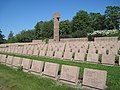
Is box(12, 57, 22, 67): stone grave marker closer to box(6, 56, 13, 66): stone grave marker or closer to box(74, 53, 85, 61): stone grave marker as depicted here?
box(6, 56, 13, 66): stone grave marker

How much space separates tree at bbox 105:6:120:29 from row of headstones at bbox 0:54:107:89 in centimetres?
5231

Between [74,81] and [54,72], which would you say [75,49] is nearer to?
[54,72]

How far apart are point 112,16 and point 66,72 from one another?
5564 cm

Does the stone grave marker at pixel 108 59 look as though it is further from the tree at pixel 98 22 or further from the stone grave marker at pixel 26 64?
the tree at pixel 98 22

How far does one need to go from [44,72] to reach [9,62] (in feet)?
14.5

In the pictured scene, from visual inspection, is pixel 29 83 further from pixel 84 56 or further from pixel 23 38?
pixel 23 38

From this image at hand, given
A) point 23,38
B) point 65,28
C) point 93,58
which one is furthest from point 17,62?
point 23,38

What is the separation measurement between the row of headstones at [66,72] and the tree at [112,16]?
52.3 metres

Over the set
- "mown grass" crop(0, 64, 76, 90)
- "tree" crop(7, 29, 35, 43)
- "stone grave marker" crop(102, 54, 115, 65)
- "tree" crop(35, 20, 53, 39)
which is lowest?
"mown grass" crop(0, 64, 76, 90)

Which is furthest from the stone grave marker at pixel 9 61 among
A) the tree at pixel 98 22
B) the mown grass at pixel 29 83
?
the tree at pixel 98 22

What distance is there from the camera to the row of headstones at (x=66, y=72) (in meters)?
7.36

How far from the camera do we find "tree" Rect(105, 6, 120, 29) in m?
62.0

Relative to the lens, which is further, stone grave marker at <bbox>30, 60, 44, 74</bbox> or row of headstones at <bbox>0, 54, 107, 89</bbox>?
stone grave marker at <bbox>30, 60, 44, 74</bbox>

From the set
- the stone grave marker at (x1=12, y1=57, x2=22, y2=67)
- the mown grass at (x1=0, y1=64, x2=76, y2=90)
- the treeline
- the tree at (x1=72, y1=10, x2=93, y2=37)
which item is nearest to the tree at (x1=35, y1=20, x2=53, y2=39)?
the treeline
